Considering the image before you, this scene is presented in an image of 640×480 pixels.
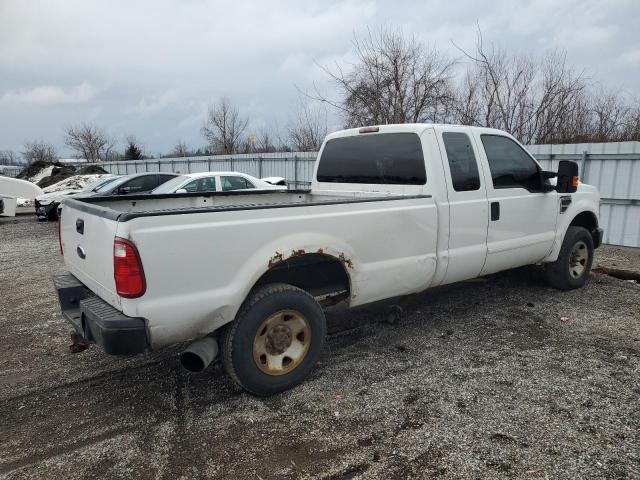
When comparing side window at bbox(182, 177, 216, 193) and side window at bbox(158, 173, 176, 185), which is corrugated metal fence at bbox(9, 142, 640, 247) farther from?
side window at bbox(158, 173, 176, 185)

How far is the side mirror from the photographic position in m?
4.99

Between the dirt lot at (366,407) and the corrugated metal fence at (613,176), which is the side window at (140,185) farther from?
the corrugated metal fence at (613,176)

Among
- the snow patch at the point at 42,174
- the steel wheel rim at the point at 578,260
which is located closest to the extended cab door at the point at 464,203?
the steel wheel rim at the point at 578,260

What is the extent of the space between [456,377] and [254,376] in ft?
5.29

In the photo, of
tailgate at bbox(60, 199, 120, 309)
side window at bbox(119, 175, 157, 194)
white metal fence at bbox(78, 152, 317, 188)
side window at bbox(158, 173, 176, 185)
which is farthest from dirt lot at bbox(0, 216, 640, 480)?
white metal fence at bbox(78, 152, 317, 188)

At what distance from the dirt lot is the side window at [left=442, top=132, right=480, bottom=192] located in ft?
4.87

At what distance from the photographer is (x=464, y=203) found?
438cm

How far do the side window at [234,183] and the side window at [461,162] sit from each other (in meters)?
6.91

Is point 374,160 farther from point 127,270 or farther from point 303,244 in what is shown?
point 127,270

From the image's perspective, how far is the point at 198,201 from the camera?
492 centimetres

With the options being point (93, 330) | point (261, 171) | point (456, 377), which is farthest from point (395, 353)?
point (261, 171)

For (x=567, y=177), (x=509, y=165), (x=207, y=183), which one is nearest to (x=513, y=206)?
(x=509, y=165)

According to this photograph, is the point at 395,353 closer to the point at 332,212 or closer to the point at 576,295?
the point at 332,212

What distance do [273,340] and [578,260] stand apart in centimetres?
452
